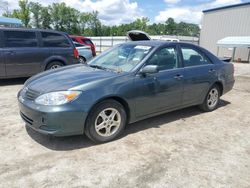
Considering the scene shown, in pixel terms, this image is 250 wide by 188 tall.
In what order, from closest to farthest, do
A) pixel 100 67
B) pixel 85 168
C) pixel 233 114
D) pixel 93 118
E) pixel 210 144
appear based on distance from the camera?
pixel 85 168
pixel 93 118
pixel 210 144
pixel 100 67
pixel 233 114

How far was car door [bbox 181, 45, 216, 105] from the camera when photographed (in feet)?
15.5

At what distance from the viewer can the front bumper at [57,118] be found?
323 cm

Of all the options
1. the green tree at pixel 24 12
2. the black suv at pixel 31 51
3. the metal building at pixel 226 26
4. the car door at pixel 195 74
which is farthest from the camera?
the green tree at pixel 24 12

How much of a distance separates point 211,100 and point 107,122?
2809 millimetres

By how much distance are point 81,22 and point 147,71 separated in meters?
80.6

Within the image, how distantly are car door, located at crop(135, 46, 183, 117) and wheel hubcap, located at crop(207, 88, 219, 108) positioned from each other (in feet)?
3.51

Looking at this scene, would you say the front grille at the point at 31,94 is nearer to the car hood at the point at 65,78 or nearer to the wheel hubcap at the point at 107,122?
the car hood at the point at 65,78

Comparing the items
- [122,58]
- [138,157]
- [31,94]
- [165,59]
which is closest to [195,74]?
[165,59]

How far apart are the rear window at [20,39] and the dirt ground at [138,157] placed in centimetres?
325

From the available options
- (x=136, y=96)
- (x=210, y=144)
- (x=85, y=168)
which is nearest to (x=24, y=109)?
(x=85, y=168)

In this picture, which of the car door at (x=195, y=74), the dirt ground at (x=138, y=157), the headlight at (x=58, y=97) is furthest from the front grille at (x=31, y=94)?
the car door at (x=195, y=74)

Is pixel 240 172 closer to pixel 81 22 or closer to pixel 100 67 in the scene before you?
pixel 100 67

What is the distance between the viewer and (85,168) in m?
3.04

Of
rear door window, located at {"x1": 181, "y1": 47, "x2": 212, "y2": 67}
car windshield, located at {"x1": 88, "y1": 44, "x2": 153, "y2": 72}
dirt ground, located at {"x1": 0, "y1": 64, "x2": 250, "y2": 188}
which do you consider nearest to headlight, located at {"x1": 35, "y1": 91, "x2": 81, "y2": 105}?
dirt ground, located at {"x1": 0, "y1": 64, "x2": 250, "y2": 188}
